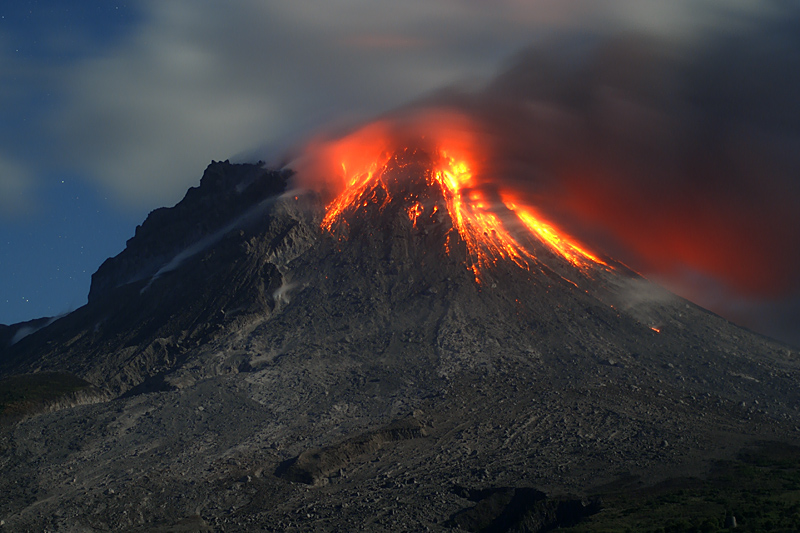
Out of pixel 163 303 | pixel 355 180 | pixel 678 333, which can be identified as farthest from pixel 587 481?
pixel 355 180

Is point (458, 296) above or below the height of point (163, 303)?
below

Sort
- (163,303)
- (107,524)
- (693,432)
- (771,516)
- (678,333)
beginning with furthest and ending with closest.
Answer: (163,303)
(678,333)
(693,432)
(107,524)
(771,516)

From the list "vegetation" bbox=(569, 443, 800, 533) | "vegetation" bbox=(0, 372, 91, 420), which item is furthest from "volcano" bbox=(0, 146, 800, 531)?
"vegetation" bbox=(569, 443, 800, 533)

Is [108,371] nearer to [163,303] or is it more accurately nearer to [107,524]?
[163,303]

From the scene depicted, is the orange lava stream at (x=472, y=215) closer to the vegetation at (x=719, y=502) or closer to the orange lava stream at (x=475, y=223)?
the orange lava stream at (x=475, y=223)

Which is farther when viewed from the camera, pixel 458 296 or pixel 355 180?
pixel 355 180
